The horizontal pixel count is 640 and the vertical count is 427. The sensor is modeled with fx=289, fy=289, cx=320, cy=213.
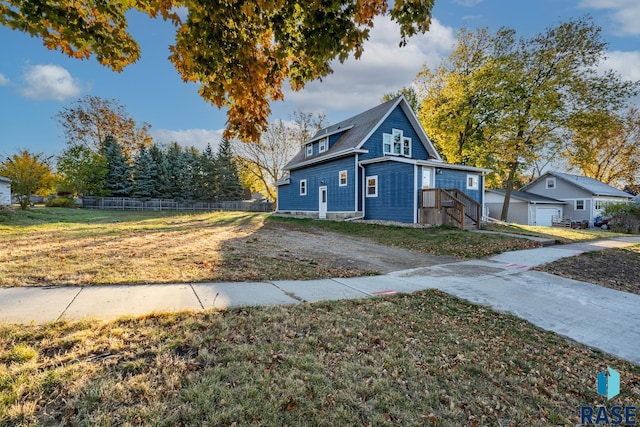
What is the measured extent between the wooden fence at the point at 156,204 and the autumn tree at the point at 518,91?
28436mm

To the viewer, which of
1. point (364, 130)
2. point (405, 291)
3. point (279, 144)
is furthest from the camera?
point (279, 144)

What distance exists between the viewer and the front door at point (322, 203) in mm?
21172

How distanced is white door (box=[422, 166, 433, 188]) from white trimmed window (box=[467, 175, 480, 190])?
3308 mm

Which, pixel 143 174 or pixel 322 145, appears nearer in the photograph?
pixel 322 145

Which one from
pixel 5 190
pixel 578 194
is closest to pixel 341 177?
pixel 5 190

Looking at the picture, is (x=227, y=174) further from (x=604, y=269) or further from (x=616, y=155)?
(x=616, y=155)

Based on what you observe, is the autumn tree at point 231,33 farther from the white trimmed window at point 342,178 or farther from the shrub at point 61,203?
the shrub at point 61,203

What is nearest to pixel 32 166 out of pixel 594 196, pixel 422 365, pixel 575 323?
pixel 422 365

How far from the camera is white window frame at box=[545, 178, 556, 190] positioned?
1268 inches

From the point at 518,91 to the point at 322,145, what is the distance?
14.6 meters

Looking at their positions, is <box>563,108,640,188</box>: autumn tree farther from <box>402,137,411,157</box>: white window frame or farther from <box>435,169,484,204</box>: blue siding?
<box>402,137,411,157</box>: white window frame

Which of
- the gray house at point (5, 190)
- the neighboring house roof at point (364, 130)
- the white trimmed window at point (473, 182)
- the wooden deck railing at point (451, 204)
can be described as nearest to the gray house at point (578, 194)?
the white trimmed window at point (473, 182)

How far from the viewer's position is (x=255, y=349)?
2.97 m

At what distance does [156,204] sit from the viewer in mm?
34562
